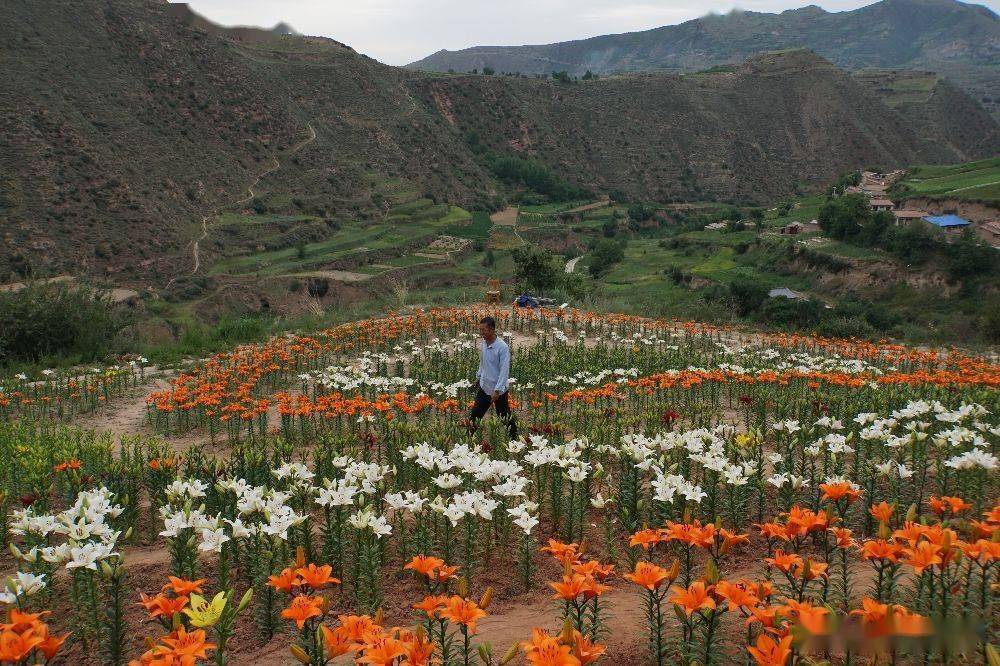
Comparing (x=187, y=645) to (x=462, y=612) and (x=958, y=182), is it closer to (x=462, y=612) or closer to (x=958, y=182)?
(x=462, y=612)

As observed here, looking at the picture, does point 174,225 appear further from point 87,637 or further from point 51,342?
point 87,637

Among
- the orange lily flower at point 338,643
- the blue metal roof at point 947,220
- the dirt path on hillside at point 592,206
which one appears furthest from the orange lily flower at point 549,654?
the dirt path on hillside at point 592,206

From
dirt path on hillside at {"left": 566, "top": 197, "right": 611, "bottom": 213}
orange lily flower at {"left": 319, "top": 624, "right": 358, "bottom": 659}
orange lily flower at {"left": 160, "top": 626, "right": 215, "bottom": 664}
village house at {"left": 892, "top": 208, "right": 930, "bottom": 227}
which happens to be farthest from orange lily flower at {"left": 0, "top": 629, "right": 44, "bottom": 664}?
dirt path on hillside at {"left": 566, "top": 197, "right": 611, "bottom": 213}

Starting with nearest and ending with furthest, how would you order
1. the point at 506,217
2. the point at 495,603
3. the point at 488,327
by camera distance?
the point at 495,603 → the point at 488,327 → the point at 506,217

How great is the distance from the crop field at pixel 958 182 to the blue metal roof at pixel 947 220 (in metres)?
3.71

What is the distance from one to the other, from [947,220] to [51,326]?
Result: 197ft

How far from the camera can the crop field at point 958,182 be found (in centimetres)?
5659

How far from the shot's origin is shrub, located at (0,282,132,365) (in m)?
17.0

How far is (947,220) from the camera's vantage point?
5209 cm

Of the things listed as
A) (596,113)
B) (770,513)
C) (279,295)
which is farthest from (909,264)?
(596,113)

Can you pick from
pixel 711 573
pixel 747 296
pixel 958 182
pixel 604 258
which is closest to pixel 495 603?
pixel 711 573

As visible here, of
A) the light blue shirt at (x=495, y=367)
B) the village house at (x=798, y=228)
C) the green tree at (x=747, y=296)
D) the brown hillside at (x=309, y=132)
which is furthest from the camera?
the village house at (x=798, y=228)

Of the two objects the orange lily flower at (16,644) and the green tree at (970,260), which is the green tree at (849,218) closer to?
the green tree at (970,260)

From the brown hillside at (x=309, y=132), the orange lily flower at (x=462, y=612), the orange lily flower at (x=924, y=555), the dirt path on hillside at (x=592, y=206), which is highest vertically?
the brown hillside at (x=309, y=132)
